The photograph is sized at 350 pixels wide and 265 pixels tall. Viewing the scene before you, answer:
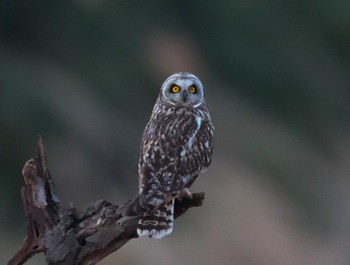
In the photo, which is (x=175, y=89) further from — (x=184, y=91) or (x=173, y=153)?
(x=173, y=153)

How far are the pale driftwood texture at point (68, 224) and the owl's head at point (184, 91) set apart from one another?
45 centimetres

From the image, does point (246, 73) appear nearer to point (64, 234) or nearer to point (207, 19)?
point (207, 19)

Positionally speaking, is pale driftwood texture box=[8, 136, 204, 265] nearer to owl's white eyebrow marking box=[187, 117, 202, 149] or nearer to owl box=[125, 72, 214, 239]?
owl box=[125, 72, 214, 239]

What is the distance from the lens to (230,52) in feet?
18.5

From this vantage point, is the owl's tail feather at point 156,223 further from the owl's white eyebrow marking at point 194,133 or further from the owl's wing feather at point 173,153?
the owl's white eyebrow marking at point 194,133

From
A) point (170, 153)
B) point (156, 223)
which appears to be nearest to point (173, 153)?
point (170, 153)

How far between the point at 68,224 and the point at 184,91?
68 centimetres

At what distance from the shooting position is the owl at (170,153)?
2771mm

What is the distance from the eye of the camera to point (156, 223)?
109 inches

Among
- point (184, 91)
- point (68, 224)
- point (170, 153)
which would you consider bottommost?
point (68, 224)

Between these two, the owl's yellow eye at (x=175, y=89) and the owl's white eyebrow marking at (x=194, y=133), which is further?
the owl's yellow eye at (x=175, y=89)

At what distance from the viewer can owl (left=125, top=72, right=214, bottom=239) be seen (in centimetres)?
277

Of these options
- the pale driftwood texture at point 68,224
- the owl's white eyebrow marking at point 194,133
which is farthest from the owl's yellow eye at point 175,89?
the pale driftwood texture at point 68,224

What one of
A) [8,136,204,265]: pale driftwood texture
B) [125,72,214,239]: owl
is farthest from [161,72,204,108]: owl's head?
[8,136,204,265]: pale driftwood texture
